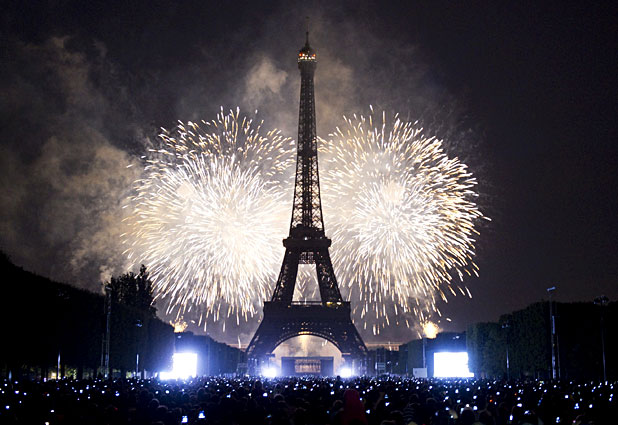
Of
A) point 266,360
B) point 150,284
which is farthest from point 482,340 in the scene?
point 150,284

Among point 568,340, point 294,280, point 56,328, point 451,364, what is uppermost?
point 294,280

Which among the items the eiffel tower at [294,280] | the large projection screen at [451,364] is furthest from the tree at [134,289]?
the large projection screen at [451,364]

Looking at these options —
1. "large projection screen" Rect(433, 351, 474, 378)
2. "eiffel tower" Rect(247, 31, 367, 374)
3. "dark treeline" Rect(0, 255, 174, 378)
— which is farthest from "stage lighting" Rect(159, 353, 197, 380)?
"large projection screen" Rect(433, 351, 474, 378)

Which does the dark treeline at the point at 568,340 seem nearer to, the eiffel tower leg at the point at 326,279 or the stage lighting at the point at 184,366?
the eiffel tower leg at the point at 326,279

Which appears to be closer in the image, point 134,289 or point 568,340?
point 568,340

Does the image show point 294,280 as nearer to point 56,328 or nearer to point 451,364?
point 451,364

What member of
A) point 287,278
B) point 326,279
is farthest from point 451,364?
point 287,278

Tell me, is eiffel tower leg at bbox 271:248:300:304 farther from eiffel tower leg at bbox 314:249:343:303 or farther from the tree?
the tree

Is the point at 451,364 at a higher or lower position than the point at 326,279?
lower
